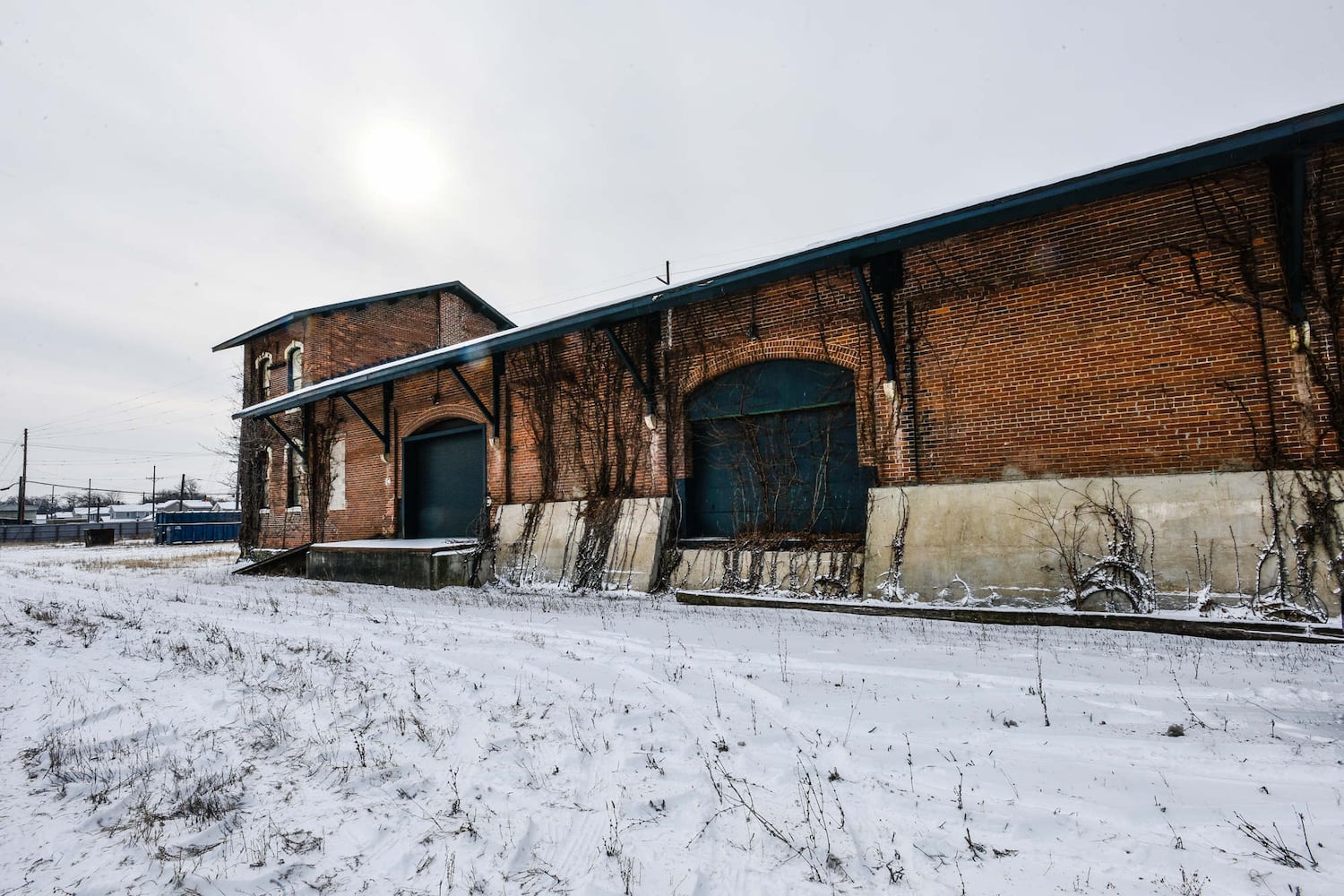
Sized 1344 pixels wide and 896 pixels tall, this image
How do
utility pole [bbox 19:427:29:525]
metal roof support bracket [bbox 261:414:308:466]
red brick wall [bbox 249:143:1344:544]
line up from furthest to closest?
1. utility pole [bbox 19:427:29:525]
2. metal roof support bracket [bbox 261:414:308:466]
3. red brick wall [bbox 249:143:1344:544]

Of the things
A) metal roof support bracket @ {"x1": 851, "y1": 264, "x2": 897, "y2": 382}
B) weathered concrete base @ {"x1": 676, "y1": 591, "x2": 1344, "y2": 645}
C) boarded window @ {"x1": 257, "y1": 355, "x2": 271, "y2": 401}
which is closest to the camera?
weathered concrete base @ {"x1": 676, "y1": 591, "x2": 1344, "y2": 645}

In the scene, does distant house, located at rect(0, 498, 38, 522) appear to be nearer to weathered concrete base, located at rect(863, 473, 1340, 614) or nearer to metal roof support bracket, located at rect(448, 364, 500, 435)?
metal roof support bracket, located at rect(448, 364, 500, 435)

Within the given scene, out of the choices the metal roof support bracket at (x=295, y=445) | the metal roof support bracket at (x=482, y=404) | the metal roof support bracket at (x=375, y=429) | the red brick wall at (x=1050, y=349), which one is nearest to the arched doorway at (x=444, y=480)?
the metal roof support bracket at (x=375, y=429)

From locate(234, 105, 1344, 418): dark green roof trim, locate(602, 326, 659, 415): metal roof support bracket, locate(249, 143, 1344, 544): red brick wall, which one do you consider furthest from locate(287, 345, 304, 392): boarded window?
locate(602, 326, 659, 415): metal roof support bracket

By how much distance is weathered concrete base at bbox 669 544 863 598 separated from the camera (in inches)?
298

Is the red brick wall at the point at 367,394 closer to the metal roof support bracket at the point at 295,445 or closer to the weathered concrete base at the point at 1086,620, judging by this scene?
the metal roof support bracket at the point at 295,445

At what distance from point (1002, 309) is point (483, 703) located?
6785 mm

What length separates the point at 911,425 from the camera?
7.80 m

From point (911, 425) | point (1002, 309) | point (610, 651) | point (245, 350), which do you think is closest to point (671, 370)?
point (911, 425)

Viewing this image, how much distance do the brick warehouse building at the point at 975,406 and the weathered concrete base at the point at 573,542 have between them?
4 centimetres

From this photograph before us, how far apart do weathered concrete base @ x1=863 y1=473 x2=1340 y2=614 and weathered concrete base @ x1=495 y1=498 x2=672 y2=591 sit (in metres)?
3.16

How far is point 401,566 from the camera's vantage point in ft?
35.2

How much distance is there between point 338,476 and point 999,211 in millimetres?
14496

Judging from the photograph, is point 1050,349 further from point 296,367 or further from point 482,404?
point 296,367
